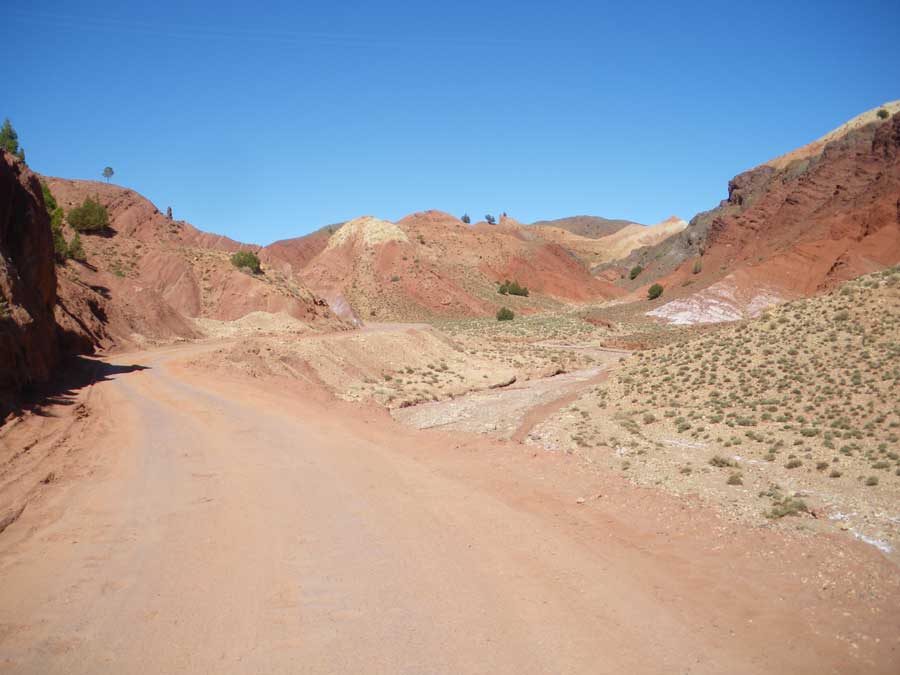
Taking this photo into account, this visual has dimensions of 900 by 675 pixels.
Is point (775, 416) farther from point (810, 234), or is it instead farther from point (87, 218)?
point (810, 234)

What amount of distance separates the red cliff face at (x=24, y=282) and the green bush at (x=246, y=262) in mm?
27935

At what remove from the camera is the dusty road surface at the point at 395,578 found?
5.69 meters

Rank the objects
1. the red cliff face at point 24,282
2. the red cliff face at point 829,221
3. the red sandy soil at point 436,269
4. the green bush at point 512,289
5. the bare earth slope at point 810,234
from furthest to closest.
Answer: the green bush at point 512,289 → the red sandy soil at point 436,269 → the bare earth slope at point 810,234 → the red cliff face at point 829,221 → the red cliff face at point 24,282

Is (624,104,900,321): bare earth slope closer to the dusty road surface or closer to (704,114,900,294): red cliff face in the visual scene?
(704,114,900,294): red cliff face

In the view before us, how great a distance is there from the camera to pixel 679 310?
5628cm

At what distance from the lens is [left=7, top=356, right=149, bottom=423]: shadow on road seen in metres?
12.8

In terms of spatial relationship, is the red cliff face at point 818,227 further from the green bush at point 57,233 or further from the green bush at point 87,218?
the green bush at point 87,218

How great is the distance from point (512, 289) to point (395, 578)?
77.2 meters

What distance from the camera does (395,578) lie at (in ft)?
23.1

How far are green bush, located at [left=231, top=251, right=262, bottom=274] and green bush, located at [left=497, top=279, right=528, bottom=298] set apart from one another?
39961mm

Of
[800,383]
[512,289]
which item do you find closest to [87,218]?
[800,383]

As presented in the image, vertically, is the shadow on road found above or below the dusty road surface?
above

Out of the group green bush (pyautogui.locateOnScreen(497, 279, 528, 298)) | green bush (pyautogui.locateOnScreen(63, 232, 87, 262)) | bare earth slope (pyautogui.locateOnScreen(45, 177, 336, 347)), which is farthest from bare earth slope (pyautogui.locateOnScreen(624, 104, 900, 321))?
green bush (pyautogui.locateOnScreen(63, 232, 87, 262))

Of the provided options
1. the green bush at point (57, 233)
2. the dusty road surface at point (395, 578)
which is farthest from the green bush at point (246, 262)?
the dusty road surface at point (395, 578)
